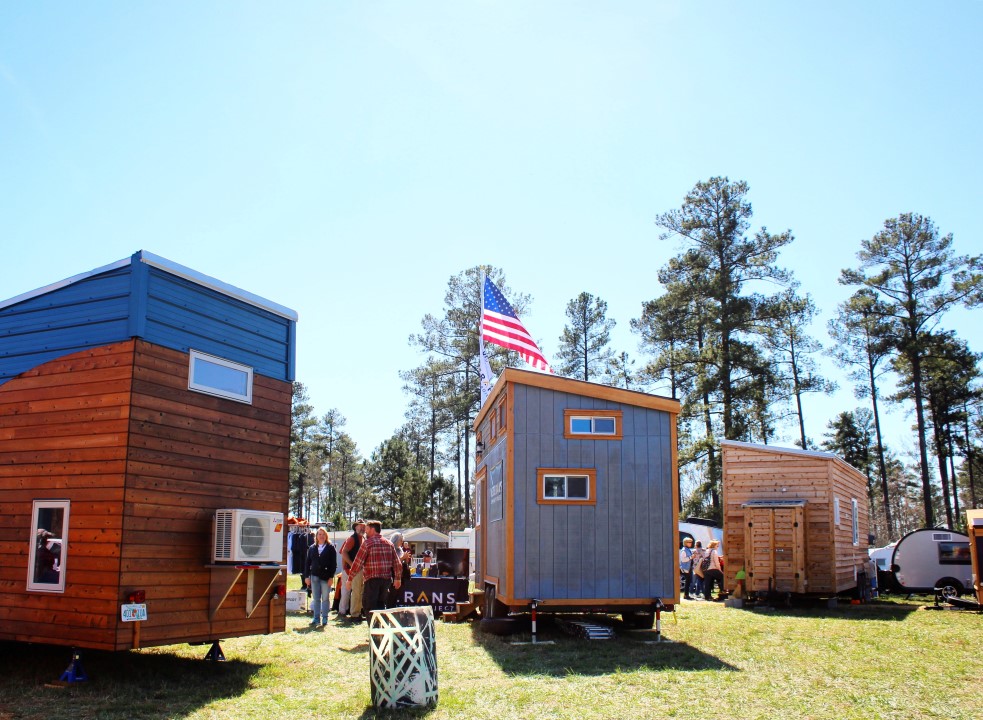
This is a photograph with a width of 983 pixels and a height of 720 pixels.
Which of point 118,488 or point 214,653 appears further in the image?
point 214,653

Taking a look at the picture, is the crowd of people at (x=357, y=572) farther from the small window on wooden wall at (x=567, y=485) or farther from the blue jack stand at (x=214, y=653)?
the blue jack stand at (x=214, y=653)

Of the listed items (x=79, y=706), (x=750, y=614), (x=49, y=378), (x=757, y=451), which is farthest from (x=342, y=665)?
(x=757, y=451)

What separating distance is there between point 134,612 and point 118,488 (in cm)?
109

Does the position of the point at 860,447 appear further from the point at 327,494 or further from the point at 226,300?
the point at 226,300

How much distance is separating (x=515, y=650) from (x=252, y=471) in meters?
3.77

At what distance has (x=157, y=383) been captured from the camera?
8.24 m

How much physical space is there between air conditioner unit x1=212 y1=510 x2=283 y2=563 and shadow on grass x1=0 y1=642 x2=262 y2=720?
1154 mm

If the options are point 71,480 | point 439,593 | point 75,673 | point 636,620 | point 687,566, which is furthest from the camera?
point 687,566

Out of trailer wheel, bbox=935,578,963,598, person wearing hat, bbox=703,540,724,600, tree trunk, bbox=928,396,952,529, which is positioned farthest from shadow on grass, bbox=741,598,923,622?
tree trunk, bbox=928,396,952,529

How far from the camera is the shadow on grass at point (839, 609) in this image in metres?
14.6

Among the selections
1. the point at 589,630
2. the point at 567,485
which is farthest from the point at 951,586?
the point at 567,485

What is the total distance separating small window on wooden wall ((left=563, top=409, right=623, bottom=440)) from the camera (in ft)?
38.1

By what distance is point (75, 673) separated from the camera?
776 cm

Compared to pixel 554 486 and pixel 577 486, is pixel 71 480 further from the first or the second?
pixel 577 486
